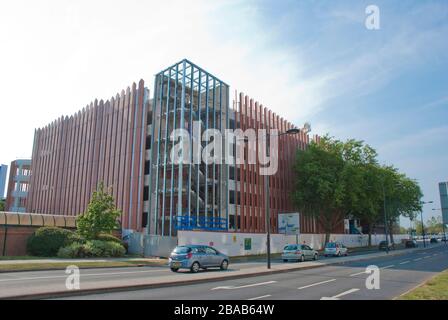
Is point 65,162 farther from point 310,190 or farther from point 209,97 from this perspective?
point 310,190

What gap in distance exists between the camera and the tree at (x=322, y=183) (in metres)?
47.6

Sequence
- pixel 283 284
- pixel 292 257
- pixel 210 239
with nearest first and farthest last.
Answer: pixel 283 284 → pixel 292 257 → pixel 210 239

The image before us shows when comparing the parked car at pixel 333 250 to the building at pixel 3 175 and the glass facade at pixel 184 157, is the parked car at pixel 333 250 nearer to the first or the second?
the glass facade at pixel 184 157

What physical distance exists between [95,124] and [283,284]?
40727 millimetres

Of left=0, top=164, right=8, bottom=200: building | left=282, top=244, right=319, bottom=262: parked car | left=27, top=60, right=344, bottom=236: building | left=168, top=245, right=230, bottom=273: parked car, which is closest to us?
left=168, top=245, right=230, bottom=273: parked car

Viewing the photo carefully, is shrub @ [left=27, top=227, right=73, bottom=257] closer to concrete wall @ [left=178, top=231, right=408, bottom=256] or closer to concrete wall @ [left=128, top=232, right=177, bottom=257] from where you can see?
concrete wall @ [left=128, top=232, right=177, bottom=257]

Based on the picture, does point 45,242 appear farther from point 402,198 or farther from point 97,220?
point 402,198

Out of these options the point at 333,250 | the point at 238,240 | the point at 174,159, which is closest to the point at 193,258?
the point at 238,240

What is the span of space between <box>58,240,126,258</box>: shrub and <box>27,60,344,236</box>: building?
19.9 feet

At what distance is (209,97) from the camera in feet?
148

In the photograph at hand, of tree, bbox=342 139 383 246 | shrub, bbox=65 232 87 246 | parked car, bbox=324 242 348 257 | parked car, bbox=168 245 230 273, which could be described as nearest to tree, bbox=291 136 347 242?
tree, bbox=342 139 383 246

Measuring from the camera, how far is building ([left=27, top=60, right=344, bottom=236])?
39.1m

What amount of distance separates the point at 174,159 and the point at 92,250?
1338 centimetres
